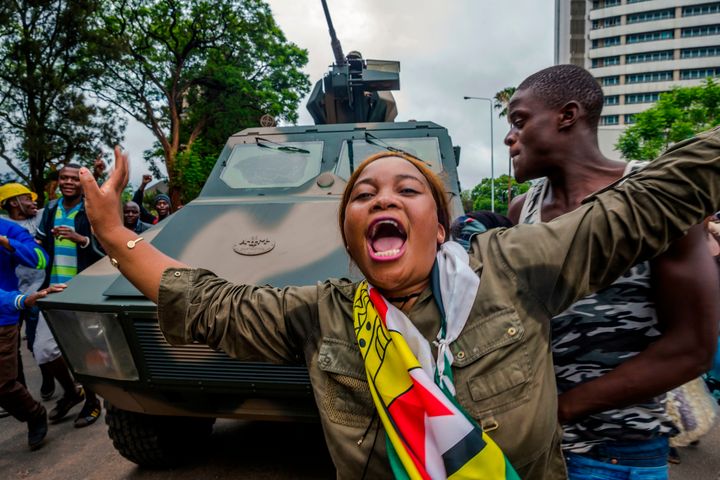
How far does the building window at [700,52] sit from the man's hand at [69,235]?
199 ft

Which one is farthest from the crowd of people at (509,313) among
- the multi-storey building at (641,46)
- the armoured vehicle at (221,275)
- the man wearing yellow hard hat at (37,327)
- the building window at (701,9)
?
the building window at (701,9)

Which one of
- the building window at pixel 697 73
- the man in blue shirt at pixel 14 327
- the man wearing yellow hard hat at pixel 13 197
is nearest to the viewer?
the man in blue shirt at pixel 14 327

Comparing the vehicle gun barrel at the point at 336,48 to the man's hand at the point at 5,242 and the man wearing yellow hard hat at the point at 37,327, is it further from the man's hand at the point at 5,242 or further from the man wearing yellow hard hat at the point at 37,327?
the man's hand at the point at 5,242

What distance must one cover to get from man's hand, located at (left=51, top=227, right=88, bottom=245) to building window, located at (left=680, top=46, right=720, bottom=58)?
199 ft

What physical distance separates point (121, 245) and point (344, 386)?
0.62 metres

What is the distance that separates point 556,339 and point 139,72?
20.7 m

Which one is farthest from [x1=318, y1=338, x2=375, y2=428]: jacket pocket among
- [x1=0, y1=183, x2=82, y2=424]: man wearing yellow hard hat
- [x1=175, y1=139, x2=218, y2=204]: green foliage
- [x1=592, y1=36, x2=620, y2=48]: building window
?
[x1=592, y1=36, x2=620, y2=48]: building window

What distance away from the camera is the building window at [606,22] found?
53000mm

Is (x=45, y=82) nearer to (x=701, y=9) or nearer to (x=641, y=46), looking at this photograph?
(x=641, y=46)

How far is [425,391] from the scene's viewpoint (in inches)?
38.6

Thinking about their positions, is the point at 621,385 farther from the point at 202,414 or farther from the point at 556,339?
the point at 202,414

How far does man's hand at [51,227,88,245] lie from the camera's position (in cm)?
340

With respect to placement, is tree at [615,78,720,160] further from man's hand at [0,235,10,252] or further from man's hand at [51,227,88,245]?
man's hand at [0,235,10,252]

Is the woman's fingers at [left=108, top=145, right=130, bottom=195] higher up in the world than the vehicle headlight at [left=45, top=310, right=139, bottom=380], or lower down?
higher up
